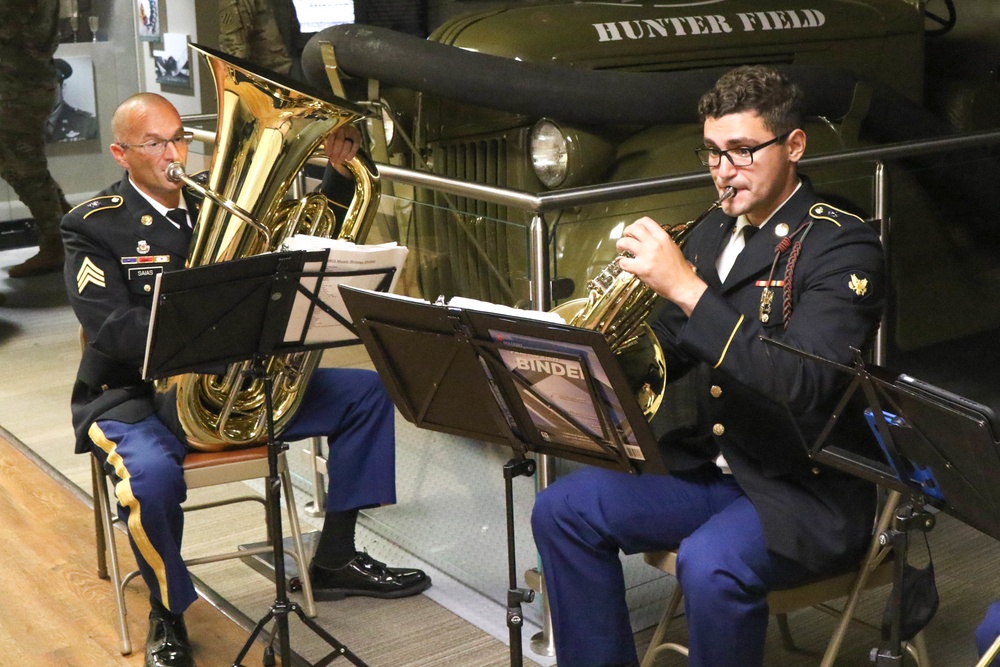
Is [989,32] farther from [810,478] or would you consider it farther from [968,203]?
[810,478]

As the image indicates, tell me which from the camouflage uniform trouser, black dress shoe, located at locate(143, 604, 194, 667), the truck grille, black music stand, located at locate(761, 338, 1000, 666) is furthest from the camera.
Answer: the camouflage uniform trouser

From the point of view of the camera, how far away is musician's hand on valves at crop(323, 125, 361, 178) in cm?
284

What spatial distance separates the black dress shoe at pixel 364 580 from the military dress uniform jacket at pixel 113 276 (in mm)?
679

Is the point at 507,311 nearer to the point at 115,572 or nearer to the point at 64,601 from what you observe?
the point at 115,572

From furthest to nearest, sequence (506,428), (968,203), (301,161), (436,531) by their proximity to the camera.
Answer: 1. (968,203)
2. (436,531)
3. (301,161)
4. (506,428)

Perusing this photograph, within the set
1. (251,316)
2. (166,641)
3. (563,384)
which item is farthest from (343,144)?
(166,641)

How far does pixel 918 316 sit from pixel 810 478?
1775mm

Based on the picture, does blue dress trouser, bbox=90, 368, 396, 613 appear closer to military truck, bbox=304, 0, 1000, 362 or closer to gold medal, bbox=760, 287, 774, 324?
military truck, bbox=304, 0, 1000, 362

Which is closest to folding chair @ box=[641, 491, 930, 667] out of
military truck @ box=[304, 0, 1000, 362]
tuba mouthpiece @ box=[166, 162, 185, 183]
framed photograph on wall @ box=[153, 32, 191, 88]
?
military truck @ box=[304, 0, 1000, 362]

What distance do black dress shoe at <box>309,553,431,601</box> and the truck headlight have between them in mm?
1238

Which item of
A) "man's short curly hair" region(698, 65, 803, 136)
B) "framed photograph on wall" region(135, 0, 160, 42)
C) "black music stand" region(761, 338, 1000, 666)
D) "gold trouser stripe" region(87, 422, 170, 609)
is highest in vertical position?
"framed photograph on wall" region(135, 0, 160, 42)

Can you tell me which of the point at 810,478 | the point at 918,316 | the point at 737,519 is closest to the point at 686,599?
the point at 737,519

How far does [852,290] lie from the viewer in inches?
84.7

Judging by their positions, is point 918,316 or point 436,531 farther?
point 918,316
